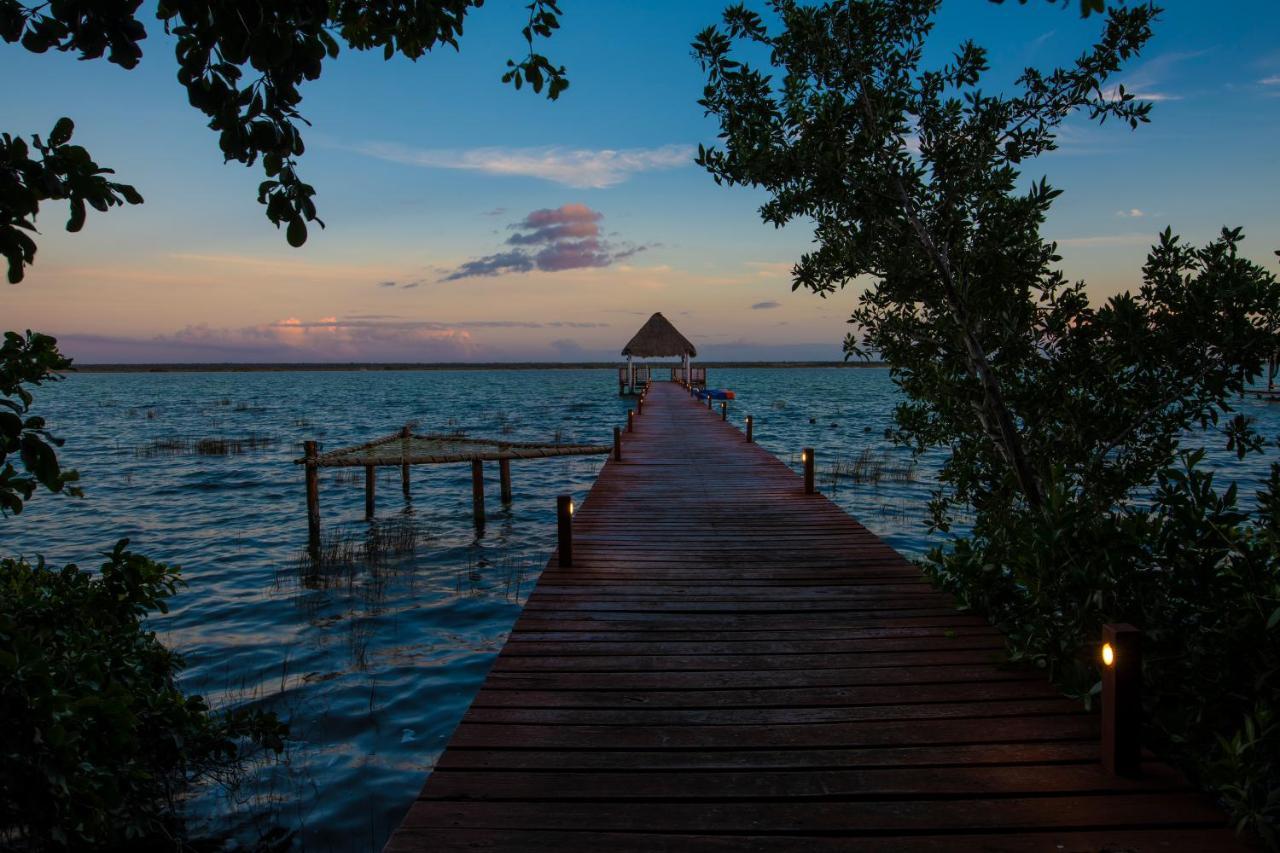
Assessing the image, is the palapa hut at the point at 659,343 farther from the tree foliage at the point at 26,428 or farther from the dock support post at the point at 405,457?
the tree foliage at the point at 26,428

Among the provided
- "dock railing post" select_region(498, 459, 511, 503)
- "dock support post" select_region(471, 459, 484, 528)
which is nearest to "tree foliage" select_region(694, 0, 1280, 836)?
"dock support post" select_region(471, 459, 484, 528)

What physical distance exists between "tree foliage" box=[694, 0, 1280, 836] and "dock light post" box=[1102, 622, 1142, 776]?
0.49m

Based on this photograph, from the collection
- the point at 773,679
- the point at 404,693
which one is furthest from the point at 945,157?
the point at 404,693

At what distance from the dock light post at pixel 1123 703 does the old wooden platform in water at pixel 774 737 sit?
91 mm

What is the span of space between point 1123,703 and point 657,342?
42.0 metres

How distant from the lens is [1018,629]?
4969 millimetres

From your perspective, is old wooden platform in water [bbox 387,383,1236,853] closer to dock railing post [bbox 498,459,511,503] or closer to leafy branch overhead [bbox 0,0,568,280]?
leafy branch overhead [bbox 0,0,568,280]

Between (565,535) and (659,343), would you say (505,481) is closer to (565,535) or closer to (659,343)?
(565,535)

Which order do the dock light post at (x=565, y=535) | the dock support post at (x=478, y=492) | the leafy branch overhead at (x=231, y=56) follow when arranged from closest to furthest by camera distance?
the leafy branch overhead at (x=231, y=56)
the dock light post at (x=565, y=535)
the dock support post at (x=478, y=492)

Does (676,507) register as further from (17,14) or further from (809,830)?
(17,14)

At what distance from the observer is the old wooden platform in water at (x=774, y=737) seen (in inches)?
128

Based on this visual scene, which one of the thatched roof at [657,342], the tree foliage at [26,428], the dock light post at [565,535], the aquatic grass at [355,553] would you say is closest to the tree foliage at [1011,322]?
the dock light post at [565,535]

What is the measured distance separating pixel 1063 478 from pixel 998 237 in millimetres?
2036

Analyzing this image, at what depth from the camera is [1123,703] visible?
11.9 ft
